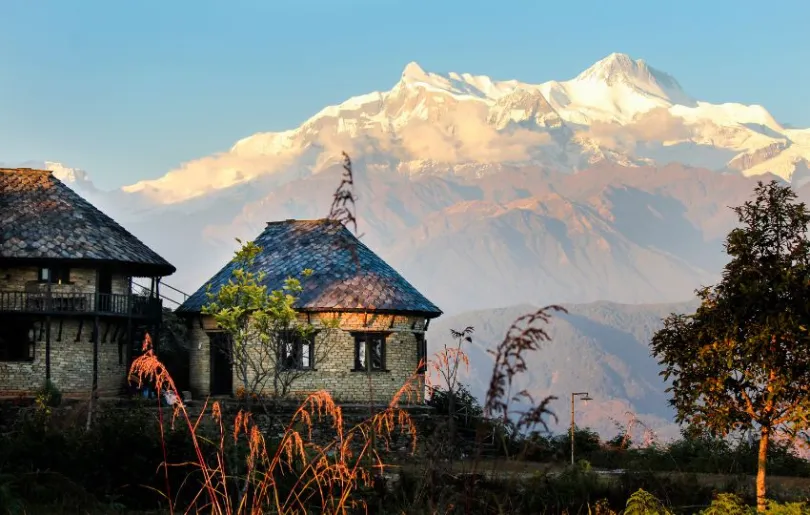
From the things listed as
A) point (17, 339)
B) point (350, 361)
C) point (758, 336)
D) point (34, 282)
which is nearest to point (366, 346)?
point (350, 361)

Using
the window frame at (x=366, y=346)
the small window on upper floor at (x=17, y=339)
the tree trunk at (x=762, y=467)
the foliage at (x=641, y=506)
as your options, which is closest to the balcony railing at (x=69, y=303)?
the small window on upper floor at (x=17, y=339)

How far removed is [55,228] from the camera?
38875 mm

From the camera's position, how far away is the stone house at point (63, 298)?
1476 inches

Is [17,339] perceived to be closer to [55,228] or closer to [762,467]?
[55,228]

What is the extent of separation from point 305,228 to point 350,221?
35609 millimetres

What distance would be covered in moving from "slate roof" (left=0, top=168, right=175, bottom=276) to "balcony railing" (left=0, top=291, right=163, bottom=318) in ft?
4.14

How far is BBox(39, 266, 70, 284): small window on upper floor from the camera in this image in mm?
38219

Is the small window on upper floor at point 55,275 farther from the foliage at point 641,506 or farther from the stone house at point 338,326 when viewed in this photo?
the foliage at point 641,506

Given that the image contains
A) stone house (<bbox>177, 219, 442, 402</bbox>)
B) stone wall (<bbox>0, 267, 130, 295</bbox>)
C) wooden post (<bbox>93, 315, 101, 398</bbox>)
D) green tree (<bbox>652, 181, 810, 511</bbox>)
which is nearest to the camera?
green tree (<bbox>652, 181, 810, 511</bbox>)

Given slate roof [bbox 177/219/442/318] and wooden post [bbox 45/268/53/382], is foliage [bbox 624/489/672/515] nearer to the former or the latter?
slate roof [bbox 177/219/442/318]

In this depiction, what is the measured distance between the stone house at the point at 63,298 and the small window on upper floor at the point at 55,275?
3 centimetres

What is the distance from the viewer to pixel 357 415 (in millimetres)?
35812

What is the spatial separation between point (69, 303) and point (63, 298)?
0.81 ft

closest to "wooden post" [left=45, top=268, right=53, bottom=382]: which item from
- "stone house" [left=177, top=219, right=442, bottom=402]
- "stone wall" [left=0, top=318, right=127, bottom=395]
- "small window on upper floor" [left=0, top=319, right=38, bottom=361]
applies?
"stone wall" [left=0, top=318, right=127, bottom=395]
